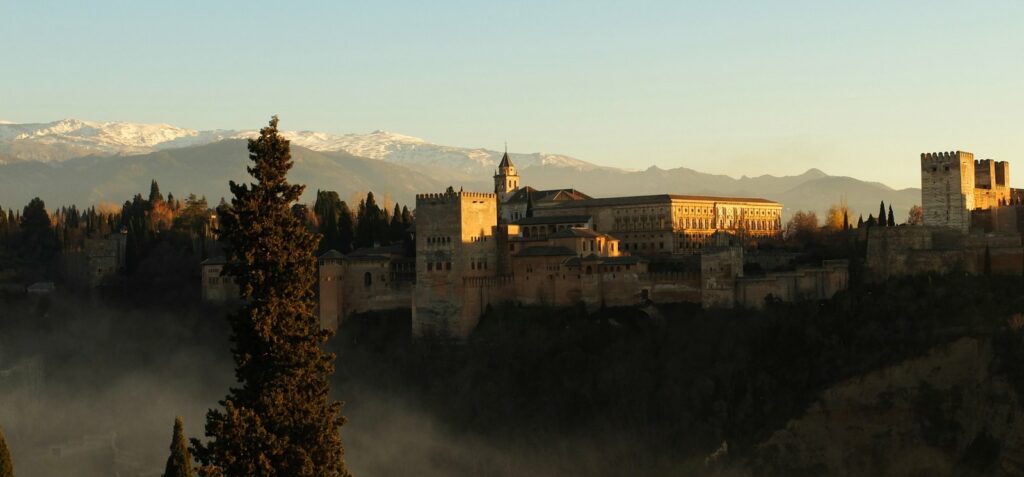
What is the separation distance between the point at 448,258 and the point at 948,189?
864 inches

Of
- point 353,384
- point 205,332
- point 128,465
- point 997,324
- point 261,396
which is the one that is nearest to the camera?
point 261,396

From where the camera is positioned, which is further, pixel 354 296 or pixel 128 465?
pixel 128 465

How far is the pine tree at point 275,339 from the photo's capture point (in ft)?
73.0

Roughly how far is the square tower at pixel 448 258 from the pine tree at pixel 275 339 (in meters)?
37.7

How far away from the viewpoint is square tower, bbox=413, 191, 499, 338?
2383 inches

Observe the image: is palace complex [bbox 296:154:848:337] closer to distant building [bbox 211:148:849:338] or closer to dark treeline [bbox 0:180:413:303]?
distant building [bbox 211:148:849:338]

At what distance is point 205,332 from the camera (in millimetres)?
76000

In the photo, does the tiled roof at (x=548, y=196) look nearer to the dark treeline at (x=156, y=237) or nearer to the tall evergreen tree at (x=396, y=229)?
the dark treeline at (x=156, y=237)

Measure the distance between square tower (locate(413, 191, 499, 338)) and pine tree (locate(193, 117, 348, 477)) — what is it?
3766 cm

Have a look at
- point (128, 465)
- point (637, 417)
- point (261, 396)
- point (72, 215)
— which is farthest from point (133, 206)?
point (261, 396)

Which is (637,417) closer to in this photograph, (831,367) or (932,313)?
(831,367)

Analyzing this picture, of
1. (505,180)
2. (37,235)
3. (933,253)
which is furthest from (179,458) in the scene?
(37,235)

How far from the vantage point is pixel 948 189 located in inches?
2363

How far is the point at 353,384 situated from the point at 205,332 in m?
16.0
